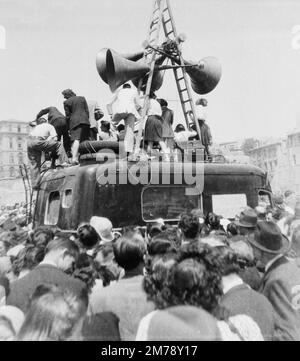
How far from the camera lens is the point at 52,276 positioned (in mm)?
2811

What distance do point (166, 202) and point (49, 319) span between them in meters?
4.09

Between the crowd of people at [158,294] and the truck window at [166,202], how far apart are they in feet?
7.47

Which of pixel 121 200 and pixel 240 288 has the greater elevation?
pixel 121 200

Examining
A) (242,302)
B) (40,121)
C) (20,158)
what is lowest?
(242,302)

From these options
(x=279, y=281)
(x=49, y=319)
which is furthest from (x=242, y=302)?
(x=49, y=319)

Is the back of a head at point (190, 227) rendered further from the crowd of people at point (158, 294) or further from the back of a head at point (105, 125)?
the back of a head at point (105, 125)

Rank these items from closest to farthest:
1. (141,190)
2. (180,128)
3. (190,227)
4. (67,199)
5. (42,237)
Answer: (42,237) < (190,227) < (141,190) < (67,199) < (180,128)

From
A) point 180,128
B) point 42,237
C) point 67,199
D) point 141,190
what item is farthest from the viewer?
point 180,128

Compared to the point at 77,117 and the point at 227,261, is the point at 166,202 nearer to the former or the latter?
the point at 77,117

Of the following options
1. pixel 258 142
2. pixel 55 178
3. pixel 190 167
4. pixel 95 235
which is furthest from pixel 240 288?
pixel 258 142

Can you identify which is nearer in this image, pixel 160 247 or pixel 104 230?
pixel 160 247

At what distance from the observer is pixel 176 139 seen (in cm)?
809

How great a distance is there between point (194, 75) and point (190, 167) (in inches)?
109
